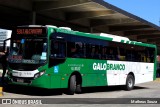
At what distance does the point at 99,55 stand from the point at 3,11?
10.7 m

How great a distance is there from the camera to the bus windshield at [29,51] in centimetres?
1513

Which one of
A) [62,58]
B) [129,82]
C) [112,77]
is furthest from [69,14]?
[62,58]

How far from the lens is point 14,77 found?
612 inches

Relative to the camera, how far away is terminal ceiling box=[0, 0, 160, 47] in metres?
25.3

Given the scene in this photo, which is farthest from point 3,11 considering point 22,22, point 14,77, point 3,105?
point 3,105

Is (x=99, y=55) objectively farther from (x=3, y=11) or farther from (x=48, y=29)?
(x=3, y=11)

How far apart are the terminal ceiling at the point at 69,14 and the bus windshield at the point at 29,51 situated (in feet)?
28.4

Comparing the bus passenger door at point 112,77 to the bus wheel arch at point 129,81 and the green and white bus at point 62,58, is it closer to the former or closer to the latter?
the green and white bus at point 62,58

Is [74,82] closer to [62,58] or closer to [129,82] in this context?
[62,58]

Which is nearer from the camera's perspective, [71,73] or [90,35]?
[71,73]

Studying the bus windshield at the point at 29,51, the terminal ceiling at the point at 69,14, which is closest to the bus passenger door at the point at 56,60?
the bus windshield at the point at 29,51

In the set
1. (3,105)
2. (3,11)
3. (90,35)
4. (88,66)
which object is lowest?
(3,105)

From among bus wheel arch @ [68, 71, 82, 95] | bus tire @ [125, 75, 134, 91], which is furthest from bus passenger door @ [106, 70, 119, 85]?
bus wheel arch @ [68, 71, 82, 95]

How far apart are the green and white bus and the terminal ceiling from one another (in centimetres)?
589
